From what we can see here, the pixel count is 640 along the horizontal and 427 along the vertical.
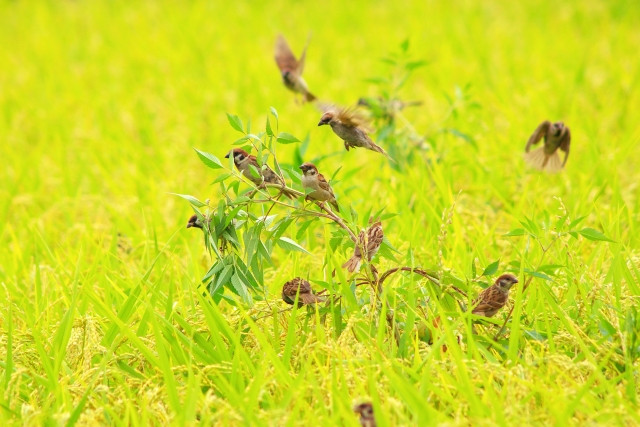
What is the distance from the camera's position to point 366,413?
6.97 ft

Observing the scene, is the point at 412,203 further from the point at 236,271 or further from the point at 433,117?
the point at 433,117

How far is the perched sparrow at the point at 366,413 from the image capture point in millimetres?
2117

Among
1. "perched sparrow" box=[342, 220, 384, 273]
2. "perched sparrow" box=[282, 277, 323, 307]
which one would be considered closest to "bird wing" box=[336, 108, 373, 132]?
"perched sparrow" box=[342, 220, 384, 273]

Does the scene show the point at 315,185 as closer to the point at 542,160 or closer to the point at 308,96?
the point at 542,160

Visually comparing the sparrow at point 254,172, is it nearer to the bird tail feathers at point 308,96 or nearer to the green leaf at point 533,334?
the green leaf at point 533,334

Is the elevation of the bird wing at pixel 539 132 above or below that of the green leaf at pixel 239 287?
above

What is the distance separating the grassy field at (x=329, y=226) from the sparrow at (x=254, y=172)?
0.62ft

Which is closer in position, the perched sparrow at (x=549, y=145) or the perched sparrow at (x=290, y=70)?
the perched sparrow at (x=549, y=145)

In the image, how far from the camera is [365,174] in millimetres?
5102

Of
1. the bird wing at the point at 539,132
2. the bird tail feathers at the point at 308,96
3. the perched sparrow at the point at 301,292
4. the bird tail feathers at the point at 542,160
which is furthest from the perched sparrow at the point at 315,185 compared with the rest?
the bird tail feathers at the point at 308,96

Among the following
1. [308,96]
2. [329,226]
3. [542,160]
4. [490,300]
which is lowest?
[490,300]

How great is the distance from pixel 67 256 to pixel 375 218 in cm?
158

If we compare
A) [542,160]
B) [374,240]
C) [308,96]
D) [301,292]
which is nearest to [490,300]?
[374,240]

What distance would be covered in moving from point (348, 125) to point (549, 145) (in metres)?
1.14
